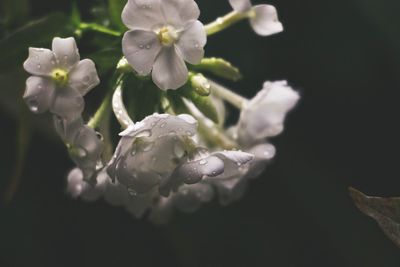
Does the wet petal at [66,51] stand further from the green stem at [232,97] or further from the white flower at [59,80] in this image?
the green stem at [232,97]

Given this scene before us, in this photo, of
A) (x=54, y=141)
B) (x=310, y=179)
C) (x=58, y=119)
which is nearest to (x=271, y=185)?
(x=310, y=179)

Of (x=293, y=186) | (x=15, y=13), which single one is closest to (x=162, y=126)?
(x=15, y=13)

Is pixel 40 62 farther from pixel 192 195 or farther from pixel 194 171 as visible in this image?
pixel 192 195

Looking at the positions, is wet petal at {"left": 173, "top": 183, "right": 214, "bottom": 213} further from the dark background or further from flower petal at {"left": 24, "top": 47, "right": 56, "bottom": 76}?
the dark background

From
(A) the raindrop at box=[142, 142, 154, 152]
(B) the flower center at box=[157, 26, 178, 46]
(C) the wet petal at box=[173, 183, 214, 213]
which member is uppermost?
(B) the flower center at box=[157, 26, 178, 46]

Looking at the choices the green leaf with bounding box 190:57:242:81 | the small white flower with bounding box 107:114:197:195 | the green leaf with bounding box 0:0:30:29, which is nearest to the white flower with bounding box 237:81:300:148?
the green leaf with bounding box 190:57:242:81

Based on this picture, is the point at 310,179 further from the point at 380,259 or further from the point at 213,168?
the point at 213,168
